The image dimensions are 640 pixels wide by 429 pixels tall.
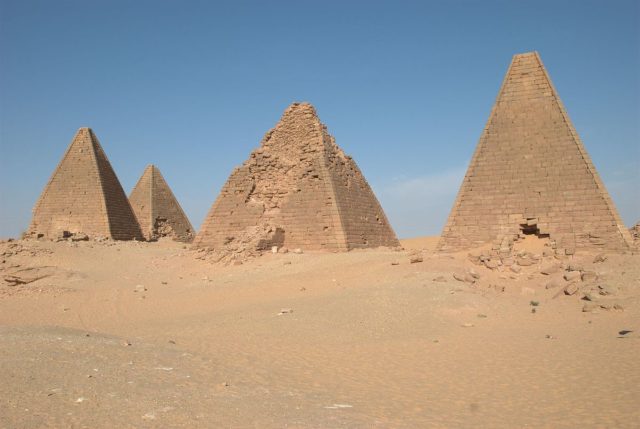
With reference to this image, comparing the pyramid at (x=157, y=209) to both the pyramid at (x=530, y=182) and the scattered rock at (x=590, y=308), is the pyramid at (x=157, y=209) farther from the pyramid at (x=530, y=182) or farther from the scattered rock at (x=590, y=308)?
the scattered rock at (x=590, y=308)

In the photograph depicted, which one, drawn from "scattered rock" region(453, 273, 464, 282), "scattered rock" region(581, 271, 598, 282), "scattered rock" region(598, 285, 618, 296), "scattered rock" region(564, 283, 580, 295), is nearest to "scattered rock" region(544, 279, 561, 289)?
"scattered rock" region(564, 283, 580, 295)

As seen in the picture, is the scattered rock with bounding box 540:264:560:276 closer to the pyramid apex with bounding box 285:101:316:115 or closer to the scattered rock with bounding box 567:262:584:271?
the scattered rock with bounding box 567:262:584:271

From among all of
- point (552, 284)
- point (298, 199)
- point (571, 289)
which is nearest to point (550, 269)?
point (552, 284)

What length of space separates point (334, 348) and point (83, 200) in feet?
61.1

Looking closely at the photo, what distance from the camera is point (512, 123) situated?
13688mm

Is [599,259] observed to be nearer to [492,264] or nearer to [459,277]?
[492,264]

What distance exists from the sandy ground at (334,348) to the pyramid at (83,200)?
306 inches

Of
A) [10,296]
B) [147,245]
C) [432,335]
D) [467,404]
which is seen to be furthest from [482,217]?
[147,245]

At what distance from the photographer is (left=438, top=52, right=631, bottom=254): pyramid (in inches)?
491

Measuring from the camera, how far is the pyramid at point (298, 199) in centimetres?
1689

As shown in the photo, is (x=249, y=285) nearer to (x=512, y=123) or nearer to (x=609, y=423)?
(x=512, y=123)

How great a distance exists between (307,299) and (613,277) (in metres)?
6.01

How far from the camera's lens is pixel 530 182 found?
518 inches

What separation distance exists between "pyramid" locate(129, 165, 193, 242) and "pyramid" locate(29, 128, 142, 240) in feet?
12.7
